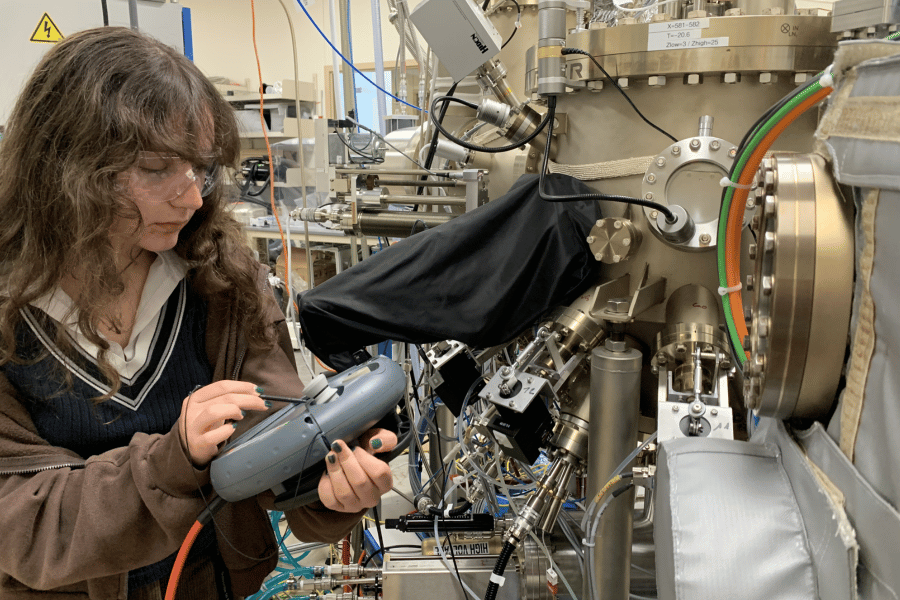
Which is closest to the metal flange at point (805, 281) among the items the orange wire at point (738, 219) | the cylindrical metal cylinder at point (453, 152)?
the orange wire at point (738, 219)

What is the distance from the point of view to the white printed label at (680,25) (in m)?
1.06

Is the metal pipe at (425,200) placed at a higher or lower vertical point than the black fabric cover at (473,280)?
higher

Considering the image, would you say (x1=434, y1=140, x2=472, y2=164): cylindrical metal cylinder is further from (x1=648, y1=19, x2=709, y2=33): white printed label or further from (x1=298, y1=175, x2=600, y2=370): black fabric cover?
(x1=648, y1=19, x2=709, y2=33): white printed label

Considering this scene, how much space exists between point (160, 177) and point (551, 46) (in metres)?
0.69

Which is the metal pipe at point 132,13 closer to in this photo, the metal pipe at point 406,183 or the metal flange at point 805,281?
the metal pipe at point 406,183

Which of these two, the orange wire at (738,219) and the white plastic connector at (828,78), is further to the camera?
the orange wire at (738,219)

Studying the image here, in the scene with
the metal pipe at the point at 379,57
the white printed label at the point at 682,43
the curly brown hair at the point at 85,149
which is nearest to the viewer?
the curly brown hair at the point at 85,149

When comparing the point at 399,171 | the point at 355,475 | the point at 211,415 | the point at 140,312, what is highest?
the point at 399,171

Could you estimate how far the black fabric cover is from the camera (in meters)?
1.21

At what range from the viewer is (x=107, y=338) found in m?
0.97

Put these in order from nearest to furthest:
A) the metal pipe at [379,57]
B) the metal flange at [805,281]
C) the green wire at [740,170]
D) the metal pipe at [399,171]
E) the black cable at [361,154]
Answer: the metal flange at [805,281]
the green wire at [740,170]
the metal pipe at [399,171]
the black cable at [361,154]
the metal pipe at [379,57]

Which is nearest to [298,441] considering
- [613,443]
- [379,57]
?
[613,443]

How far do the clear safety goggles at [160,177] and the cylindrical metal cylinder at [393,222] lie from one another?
0.80m

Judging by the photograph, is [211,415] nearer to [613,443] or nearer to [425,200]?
[613,443]
